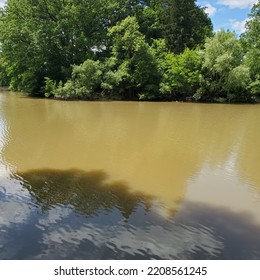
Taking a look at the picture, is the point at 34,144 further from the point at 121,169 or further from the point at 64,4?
the point at 64,4

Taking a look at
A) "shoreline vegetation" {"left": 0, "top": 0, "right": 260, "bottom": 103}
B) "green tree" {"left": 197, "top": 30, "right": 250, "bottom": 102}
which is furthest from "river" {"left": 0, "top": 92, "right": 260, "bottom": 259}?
"shoreline vegetation" {"left": 0, "top": 0, "right": 260, "bottom": 103}

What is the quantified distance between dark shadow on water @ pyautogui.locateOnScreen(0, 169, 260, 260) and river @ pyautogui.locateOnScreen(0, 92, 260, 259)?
0.02 m

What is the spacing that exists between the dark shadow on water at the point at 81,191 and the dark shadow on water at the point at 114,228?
0.02 m

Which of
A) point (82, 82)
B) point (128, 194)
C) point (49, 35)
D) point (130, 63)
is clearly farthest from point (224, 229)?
point (49, 35)

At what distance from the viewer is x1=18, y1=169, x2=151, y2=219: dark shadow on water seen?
6.86m

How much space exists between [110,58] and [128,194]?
24.7 meters

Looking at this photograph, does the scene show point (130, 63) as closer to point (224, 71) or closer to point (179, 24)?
point (224, 71)

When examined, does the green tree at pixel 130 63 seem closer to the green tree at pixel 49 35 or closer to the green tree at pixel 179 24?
the green tree at pixel 49 35

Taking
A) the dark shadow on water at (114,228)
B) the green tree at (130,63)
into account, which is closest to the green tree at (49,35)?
the green tree at (130,63)

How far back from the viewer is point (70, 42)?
32500mm

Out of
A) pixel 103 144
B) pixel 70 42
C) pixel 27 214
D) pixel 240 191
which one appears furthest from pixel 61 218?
pixel 70 42

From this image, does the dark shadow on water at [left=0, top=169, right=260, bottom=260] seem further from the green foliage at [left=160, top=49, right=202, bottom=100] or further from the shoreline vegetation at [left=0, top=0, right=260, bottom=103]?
the green foliage at [left=160, top=49, right=202, bottom=100]

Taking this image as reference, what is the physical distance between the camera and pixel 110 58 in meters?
30.6

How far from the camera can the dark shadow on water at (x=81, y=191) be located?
270 inches
